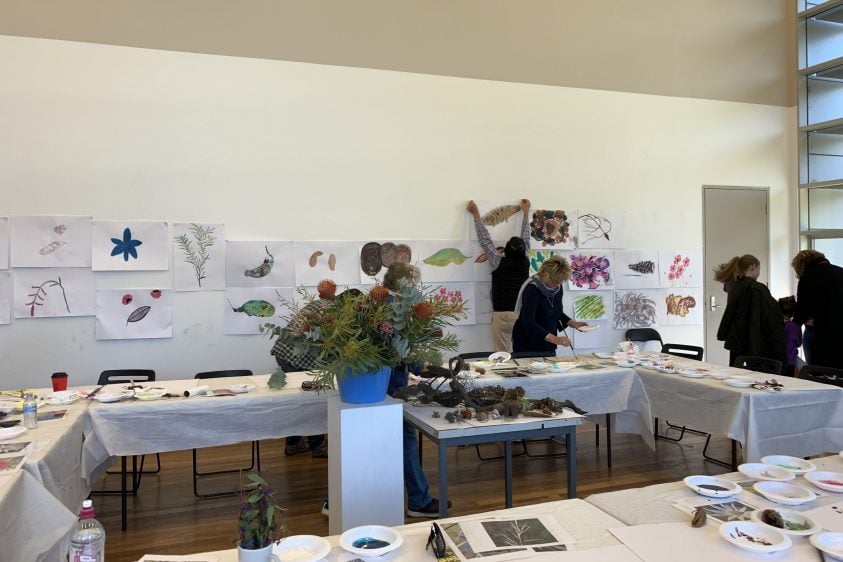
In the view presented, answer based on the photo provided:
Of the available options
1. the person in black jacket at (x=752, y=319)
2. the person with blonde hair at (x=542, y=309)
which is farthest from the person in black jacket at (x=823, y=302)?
the person with blonde hair at (x=542, y=309)

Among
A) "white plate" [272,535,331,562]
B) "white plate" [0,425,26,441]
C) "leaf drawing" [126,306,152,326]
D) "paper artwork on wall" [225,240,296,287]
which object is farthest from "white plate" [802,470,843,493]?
"leaf drawing" [126,306,152,326]

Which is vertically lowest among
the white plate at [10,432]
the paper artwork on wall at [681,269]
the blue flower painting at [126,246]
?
the white plate at [10,432]

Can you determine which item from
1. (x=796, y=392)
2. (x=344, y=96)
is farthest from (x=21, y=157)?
(x=796, y=392)

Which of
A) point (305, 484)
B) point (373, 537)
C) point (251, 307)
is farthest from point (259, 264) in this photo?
point (373, 537)

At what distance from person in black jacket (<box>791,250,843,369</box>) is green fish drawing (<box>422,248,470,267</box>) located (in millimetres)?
3019

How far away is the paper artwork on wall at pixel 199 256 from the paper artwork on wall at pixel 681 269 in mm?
4812

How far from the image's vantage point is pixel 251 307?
555cm

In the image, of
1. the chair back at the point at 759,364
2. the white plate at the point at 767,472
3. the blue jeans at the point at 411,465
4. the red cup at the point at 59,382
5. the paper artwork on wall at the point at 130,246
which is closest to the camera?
the white plate at the point at 767,472

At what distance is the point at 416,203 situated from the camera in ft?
19.8

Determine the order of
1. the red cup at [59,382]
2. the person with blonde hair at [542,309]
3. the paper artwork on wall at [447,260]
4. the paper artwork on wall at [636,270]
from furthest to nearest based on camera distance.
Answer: the paper artwork on wall at [636,270] < the paper artwork on wall at [447,260] < the person with blonde hair at [542,309] < the red cup at [59,382]

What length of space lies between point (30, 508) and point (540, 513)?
1.93 metres

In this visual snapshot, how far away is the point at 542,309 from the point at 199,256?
9.81 ft

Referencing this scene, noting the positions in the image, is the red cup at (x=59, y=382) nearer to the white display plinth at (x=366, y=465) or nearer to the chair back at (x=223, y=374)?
the chair back at (x=223, y=374)

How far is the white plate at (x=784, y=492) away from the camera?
2008 millimetres
